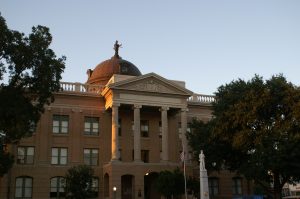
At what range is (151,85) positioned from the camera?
4534cm

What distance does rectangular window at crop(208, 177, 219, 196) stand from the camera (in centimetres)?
4944

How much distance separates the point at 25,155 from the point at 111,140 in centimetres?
937

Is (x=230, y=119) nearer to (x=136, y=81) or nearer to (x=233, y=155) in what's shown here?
(x=233, y=155)

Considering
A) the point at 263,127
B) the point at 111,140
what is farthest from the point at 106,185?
the point at 263,127

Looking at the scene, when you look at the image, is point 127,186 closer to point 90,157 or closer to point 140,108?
point 90,157

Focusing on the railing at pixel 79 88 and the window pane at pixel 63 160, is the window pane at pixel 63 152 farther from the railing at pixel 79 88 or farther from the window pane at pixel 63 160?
the railing at pixel 79 88

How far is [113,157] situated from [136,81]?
28.3ft

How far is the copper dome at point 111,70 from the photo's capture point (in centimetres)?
5466

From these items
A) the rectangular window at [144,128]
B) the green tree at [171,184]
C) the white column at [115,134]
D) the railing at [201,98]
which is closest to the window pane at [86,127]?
the white column at [115,134]

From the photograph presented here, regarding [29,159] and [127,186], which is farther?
[127,186]

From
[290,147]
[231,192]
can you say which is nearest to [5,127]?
[290,147]

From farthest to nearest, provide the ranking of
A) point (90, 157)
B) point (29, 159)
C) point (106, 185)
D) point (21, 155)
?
point (90, 157), point (106, 185), point (29, 159), point (21, 155)

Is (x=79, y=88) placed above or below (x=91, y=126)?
above

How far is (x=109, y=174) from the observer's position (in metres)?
42.0
